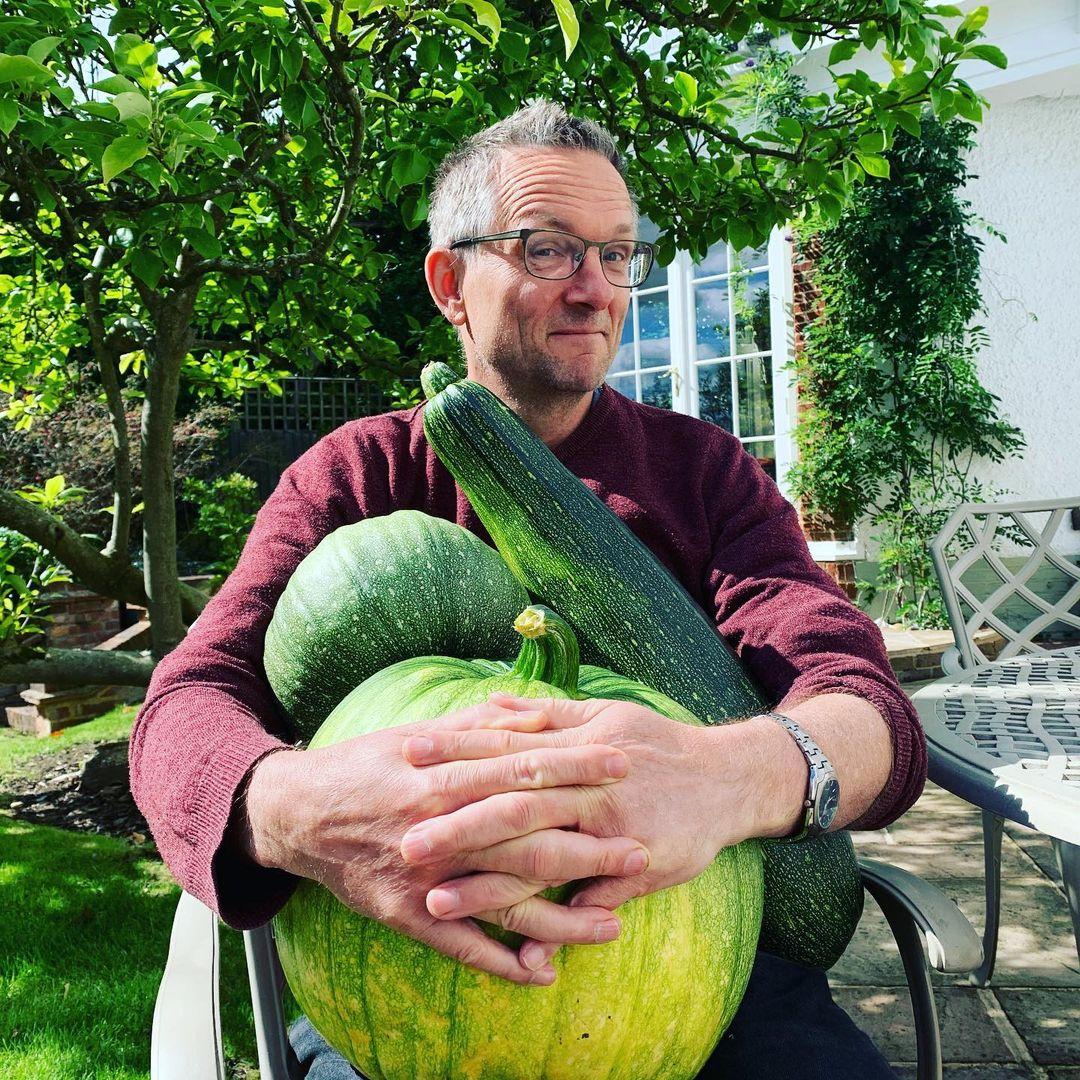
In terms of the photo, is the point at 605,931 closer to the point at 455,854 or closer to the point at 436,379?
the point at 455,854

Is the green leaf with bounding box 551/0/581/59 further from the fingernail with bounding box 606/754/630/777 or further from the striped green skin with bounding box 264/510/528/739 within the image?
the fingernail with bounding box 606/754/630/777

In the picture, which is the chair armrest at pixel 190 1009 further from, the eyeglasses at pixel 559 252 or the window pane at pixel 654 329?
the window pane at pixel 654 329

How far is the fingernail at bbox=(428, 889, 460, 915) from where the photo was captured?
890 mm

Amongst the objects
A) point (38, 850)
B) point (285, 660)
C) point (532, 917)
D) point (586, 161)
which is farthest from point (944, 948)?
point (38, 850)

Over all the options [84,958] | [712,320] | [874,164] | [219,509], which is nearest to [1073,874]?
[874,164]

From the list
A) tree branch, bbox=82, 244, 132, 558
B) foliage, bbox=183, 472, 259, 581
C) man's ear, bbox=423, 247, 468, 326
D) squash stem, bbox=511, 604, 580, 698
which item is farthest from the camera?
foliage, bbox=183, 472, 259, 581

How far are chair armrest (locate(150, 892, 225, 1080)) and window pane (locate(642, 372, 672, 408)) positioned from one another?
311 inches

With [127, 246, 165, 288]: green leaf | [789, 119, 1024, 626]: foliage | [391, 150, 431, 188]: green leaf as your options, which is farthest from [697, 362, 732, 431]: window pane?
[127, 246, 165, 288]: green leaf

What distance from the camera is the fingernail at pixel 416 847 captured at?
2.97 ft

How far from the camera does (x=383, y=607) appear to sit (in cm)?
122

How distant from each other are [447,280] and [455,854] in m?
1.34

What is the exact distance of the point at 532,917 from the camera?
2.91ft

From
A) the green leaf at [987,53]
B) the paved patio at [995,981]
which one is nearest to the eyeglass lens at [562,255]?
the green leaf at [987,53]

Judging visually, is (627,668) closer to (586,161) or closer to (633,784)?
(633,784)
